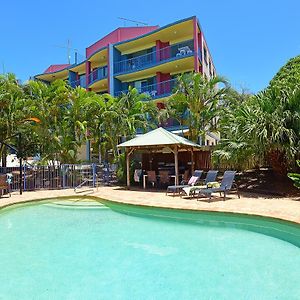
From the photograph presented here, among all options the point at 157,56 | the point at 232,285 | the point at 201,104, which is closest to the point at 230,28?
the point at 201,104

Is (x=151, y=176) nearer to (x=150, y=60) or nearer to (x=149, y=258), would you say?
(x=149, y=258)

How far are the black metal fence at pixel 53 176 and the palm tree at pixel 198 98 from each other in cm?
748

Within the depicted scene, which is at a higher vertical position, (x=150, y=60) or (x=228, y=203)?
(x=150, y=60)

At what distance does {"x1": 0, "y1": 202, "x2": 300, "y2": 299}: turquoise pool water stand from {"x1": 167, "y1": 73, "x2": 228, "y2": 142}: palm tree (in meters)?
11.7

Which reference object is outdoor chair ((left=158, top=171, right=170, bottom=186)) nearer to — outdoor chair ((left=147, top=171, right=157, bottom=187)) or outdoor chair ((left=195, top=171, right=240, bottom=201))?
outdoor chair ((left=147, top=171, right=157, bottom=187))

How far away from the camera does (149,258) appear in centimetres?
717

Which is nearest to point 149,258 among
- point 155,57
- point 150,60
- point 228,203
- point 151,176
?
point 228,203

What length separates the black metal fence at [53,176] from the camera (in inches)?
698

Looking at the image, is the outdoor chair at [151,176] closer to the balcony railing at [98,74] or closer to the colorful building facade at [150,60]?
the colorful building facade at [150,60]

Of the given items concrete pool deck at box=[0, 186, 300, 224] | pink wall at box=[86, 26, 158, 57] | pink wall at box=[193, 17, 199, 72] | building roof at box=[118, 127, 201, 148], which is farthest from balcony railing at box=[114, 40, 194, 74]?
concrete pool deck at box=[0, 186, 300, 224]

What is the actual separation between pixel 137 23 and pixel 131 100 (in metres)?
19.8

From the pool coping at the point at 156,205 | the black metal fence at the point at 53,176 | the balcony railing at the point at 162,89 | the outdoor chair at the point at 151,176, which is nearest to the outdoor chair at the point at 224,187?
the pool coping at the point at 156,205

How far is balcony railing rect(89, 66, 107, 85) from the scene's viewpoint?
115 ft

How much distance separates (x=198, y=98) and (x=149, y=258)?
1591 centimetres
